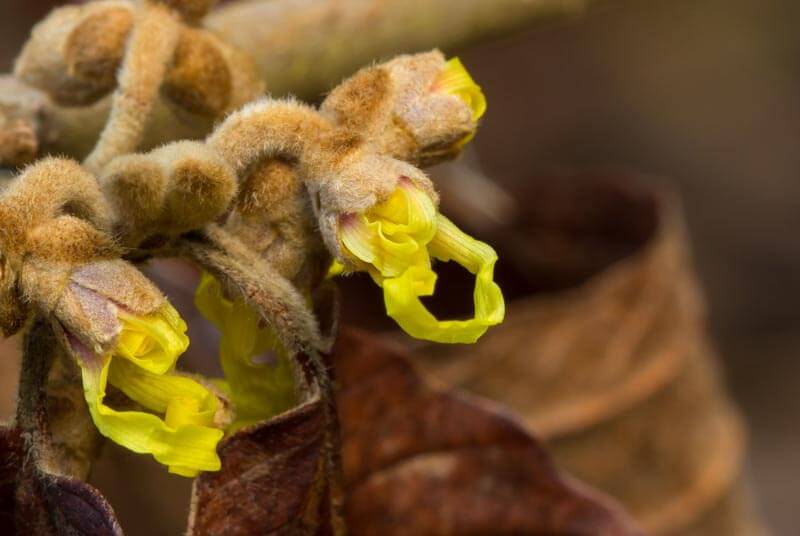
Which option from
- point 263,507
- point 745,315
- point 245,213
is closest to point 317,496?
point 263,507

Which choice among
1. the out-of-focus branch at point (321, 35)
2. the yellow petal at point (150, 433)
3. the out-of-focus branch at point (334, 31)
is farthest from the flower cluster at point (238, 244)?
the out-of-focus branch at point (334, 31)

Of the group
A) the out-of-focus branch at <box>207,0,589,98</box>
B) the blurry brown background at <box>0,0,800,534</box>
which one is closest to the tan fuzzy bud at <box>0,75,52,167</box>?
the out-of-focus branch at <box>207,0,589,98</box>

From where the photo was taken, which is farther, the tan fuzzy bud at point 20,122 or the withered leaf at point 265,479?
the tan fuzzy bud at point 20,122

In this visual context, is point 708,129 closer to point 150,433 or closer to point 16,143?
point 16,143

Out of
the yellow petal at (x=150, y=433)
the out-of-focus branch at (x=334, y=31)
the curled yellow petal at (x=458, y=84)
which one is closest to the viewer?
the yellow petal at (x=150, y=433)

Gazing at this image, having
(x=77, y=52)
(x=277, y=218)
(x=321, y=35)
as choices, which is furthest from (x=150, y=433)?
(x=321, y=35)

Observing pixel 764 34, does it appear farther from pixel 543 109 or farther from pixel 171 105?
pixel 171 105

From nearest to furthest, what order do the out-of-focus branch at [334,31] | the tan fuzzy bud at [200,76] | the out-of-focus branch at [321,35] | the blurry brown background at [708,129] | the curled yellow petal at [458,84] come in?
1. the curled yellow petal at [458,84]
2. the tan fuzzy bud at [200,76]
3. the out-of-focus branch at [321,35]
4. the out-of-focus branch at [334,31]
5. the blurry brown background at [708,129]

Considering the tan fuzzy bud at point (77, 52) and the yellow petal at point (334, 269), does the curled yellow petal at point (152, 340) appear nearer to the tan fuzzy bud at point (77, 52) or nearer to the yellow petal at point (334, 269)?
the yellow petal at point (334, 269)

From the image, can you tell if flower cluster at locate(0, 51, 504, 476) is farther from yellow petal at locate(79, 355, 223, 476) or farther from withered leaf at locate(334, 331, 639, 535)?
withered leaf at locate(334, 331, 639, 535)
